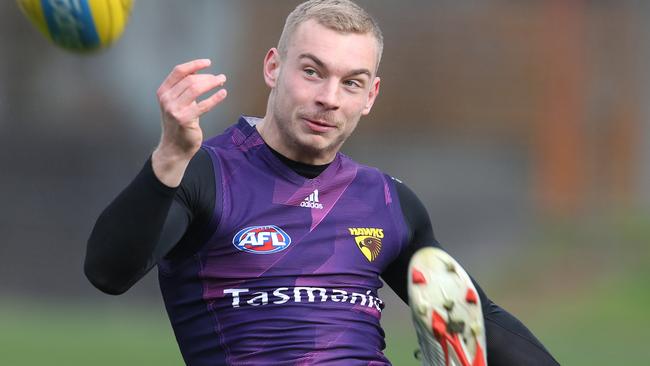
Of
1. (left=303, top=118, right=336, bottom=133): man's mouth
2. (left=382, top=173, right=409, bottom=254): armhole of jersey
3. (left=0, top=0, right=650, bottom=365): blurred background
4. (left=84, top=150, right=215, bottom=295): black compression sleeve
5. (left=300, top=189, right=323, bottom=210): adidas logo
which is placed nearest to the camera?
(left=84, top=150, right=215, bottom=295): black compression sleeve

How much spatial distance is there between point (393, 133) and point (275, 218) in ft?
28.7

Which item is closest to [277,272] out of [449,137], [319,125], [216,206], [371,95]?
[216,206]

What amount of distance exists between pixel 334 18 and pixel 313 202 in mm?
531

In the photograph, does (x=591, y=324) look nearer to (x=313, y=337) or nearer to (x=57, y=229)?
(x=57, y=229)

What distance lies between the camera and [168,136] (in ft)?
10.1

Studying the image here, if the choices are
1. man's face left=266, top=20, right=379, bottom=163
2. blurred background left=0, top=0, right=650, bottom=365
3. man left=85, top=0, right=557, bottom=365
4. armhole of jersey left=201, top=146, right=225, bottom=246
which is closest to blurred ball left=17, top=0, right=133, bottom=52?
man left=85, top=0, right=557, bottom=365

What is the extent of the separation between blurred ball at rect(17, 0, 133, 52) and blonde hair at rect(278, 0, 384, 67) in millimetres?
756

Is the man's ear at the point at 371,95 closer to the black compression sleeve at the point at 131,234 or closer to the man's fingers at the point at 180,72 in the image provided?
the black compression sleeve at the point at 131,234

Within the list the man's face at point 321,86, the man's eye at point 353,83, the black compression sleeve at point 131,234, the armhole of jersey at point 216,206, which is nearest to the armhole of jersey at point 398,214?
the man's face at point 321,86

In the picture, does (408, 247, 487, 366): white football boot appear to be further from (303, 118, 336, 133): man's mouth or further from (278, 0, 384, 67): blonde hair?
(278, 0, 384, 67): blonde hair

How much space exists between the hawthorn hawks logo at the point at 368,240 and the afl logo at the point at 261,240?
0.77 ft

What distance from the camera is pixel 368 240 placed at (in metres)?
3.81

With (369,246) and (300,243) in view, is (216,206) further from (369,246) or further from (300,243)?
(369,246)

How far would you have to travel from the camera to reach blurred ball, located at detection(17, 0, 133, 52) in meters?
4.22
